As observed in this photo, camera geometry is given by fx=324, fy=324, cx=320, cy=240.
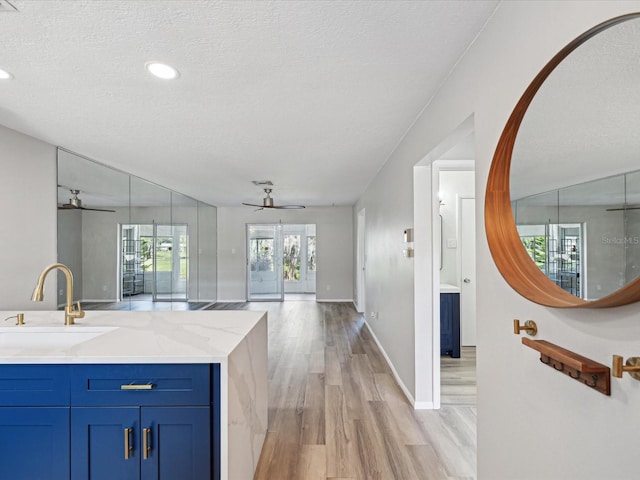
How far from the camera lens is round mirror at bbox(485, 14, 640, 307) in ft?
2.59

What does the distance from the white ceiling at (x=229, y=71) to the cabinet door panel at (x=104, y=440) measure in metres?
1.69

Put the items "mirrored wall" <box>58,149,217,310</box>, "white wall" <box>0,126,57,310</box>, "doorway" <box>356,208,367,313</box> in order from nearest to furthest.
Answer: "white wall" <box>0,126,57,310</box>, "mirrored wall" <box>58,149,217,310</box>, "doorway" <box>356,208,367,313</box>

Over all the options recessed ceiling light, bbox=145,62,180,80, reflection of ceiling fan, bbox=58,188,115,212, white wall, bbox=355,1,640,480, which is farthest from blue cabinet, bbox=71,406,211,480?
reflection of ceiling fan, bbox=58,188,115,212

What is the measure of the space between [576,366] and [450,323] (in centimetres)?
334

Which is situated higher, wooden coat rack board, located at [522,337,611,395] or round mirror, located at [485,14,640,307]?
round mirror, located at [485,14,640,307]

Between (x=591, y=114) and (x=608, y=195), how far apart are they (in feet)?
0.76

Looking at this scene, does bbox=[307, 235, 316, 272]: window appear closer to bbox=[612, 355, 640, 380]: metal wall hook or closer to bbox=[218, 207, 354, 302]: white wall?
bbox=[218, 207, 354, 302]: white wall

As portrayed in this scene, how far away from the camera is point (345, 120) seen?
8.38 feet

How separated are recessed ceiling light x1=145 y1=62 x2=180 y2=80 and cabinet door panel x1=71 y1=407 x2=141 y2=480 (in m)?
1.71

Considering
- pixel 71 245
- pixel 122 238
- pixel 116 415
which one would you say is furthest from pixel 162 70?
pixel 122 238

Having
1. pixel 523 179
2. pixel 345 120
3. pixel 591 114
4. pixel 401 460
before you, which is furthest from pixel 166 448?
pixel 345 120

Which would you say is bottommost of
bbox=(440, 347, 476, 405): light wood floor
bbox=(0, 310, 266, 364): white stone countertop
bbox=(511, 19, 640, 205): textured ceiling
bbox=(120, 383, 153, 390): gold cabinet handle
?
bbox=(440, 347, 476, 405): light wood floor

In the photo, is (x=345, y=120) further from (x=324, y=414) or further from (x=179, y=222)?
(x=179, y=222)

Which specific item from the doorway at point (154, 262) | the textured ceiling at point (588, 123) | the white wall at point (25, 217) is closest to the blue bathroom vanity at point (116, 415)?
the textured ceiling at point (588, 123)
